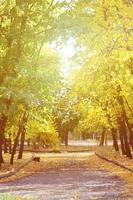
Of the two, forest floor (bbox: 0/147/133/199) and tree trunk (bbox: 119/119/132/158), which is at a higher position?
tree trunk (bbox: 119/119/132/158)

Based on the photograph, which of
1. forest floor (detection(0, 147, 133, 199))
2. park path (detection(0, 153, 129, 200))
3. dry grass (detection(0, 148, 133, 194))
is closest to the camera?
park path (detection(0, 153, 129, 200))

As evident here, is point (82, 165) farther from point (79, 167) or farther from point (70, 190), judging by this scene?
point (70, 190)

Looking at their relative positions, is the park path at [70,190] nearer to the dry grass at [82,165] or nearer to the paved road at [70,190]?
the paved road at [70,190]

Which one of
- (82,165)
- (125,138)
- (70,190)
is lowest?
(70,190)

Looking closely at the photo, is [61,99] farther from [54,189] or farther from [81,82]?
[54,189]

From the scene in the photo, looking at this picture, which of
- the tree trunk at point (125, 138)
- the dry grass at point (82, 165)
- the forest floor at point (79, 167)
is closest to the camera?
the forest floor at point (79, 167)

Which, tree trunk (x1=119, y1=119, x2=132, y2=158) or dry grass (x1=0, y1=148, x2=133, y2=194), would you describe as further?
tree trunk (x1=119, y1=119, x2=132, y2=158)

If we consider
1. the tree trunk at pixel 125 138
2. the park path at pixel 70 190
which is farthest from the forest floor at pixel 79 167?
the tree trunk at pixel 125 138

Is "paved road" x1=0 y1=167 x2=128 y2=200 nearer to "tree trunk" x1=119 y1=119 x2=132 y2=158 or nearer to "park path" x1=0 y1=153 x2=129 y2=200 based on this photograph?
"park path" x1=0 y1=153 x2=129 y2=200

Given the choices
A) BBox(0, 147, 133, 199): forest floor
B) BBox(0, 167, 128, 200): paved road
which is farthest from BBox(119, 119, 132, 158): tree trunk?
BBox(0, 167, 128, 200): paved road

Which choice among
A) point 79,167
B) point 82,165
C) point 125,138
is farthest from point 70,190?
point 125,138

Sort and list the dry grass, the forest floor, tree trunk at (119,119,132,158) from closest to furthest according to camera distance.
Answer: the forest floor
the dry grass
tree trunk at (119,119,132,158)

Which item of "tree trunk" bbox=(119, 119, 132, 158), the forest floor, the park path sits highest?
"tree trunk" bbox=(119, 119, 132, 158)

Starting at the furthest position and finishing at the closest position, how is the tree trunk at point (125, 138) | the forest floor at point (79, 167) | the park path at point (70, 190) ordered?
the tree trunk at point (125, 138) < the forest floor at point (79, 167) < the park path at point (70, 190)
